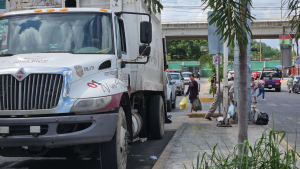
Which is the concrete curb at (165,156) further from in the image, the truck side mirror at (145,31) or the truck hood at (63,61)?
the truck side mirror at (145,31)

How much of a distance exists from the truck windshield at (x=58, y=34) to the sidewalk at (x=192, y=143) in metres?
2.01

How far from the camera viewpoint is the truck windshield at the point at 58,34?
21.5ft

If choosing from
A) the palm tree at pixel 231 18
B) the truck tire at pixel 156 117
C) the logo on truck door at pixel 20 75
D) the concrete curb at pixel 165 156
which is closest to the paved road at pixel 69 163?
the concrete curb at pixel 165 156

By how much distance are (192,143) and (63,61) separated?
81.7 inches

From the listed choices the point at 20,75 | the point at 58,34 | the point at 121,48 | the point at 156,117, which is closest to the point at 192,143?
the point at 121,48

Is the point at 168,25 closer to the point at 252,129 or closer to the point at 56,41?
the point at 252,129

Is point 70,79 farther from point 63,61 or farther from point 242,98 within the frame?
point 242,98

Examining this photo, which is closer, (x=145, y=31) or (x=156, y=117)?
(x=145, y=31)

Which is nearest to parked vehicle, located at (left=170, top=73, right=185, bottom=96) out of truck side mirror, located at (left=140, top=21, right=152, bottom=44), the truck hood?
truck side mirror, located at (left=140, top=21, right=152, bottom=44)

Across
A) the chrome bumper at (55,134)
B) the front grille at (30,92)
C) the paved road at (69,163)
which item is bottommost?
the paved road at (69,163)

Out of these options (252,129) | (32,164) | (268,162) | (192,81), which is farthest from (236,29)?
(192,81)

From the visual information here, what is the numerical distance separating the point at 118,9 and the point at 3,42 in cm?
217

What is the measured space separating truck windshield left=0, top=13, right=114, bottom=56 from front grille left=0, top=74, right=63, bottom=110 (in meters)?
1.07

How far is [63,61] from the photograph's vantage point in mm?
5930
